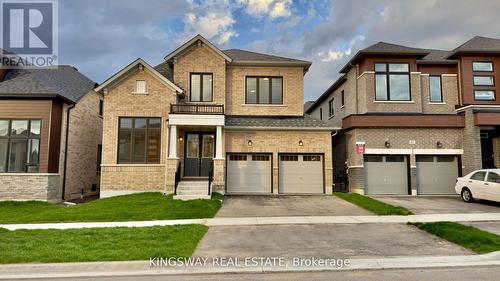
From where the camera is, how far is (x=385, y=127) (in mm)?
18047

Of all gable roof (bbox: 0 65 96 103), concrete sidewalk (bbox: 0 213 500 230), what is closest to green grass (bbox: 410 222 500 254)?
concrete sidewalk (bbox: 0 213 500 230)

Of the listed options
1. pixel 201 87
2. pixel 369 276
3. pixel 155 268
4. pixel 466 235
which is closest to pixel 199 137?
pixel 201 87

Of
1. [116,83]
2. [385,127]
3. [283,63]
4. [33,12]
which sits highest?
[33,12]

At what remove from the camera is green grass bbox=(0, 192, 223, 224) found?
11719 millimetres

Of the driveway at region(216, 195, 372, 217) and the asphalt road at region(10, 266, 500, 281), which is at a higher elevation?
the driveway at region(216, 195, 372, 217)

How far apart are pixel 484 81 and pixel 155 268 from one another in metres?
22.3

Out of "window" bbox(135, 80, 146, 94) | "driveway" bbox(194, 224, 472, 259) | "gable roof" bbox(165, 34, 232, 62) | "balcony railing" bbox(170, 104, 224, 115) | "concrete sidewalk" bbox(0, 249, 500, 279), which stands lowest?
"concrete sidewalk" bbox(0, 249, 500, 279)

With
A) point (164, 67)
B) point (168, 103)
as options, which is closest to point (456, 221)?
point (168, 103)

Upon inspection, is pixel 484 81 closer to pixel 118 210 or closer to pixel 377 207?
pixel 377 207

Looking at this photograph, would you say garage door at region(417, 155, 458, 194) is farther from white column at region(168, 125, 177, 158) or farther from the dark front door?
white column at region(168, 125, 177, 158)

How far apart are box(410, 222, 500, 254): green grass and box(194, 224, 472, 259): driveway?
237 mm

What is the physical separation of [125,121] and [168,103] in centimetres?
257

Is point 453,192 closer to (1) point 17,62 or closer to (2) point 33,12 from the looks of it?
(2) point 33,12

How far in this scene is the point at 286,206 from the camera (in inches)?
556
